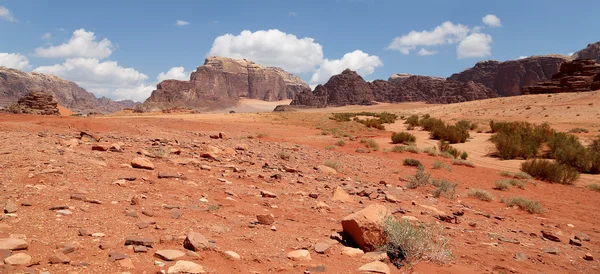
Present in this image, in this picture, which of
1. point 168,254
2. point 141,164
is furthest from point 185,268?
point 141,164

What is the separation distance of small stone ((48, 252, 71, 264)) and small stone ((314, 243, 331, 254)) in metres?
2.52

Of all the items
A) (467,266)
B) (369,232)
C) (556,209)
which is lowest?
(556,209)

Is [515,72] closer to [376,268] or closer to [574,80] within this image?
[574,80]

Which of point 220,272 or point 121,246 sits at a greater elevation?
point 121,246

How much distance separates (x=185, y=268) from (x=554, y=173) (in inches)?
528

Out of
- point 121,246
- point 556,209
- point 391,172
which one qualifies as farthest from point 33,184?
point 556,209

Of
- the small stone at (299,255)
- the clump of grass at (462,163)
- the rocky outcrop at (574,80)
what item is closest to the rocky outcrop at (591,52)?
the rocky outcrop at (574,80)


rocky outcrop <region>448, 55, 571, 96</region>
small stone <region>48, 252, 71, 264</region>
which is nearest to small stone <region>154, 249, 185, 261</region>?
small stone <region>48, 252, 71, 264</region>

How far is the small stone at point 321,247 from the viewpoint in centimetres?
421

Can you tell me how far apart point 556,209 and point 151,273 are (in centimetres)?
949

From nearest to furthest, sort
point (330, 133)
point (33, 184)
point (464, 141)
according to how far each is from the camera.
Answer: point (33, 184) < point (464, 141) < point (330, 133)

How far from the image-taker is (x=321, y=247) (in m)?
4.28

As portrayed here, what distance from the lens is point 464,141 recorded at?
22.2 meters

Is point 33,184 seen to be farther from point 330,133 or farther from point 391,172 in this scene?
point 330,133
